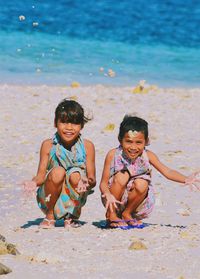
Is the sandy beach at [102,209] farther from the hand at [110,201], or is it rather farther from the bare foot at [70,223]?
the hand at [110,201]

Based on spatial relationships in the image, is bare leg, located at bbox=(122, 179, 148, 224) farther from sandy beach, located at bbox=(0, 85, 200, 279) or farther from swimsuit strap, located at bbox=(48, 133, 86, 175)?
swimsuit strap, located at bbox=(48, 133, 86, 175)

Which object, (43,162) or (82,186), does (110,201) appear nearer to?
(82,186)

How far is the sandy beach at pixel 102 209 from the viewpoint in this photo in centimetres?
560

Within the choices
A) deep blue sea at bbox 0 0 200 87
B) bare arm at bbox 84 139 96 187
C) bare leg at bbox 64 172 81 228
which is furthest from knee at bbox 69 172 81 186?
deep blue sea at bbox 0 0 200 87

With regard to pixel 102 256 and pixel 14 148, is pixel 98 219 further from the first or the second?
pixel 14 148

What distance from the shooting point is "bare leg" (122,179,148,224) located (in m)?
6.68

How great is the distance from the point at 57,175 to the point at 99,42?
57.3 feet

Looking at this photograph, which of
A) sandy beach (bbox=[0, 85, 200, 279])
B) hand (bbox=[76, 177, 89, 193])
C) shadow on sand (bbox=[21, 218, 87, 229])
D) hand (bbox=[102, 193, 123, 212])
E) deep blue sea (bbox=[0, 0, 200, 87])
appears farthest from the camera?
deep blue sea (bbox=[0, 0, 200, 87])

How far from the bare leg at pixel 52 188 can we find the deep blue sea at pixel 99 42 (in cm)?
931

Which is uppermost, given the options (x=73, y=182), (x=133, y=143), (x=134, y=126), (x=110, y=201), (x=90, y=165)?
(x=134, y=126)

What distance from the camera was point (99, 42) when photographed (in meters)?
23.9

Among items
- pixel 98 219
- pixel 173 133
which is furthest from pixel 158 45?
pixel 98 219

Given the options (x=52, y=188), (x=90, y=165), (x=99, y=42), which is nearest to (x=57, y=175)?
(x=52, y=188)

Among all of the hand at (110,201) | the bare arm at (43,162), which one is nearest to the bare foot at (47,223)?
the bare arm at (43,162)
